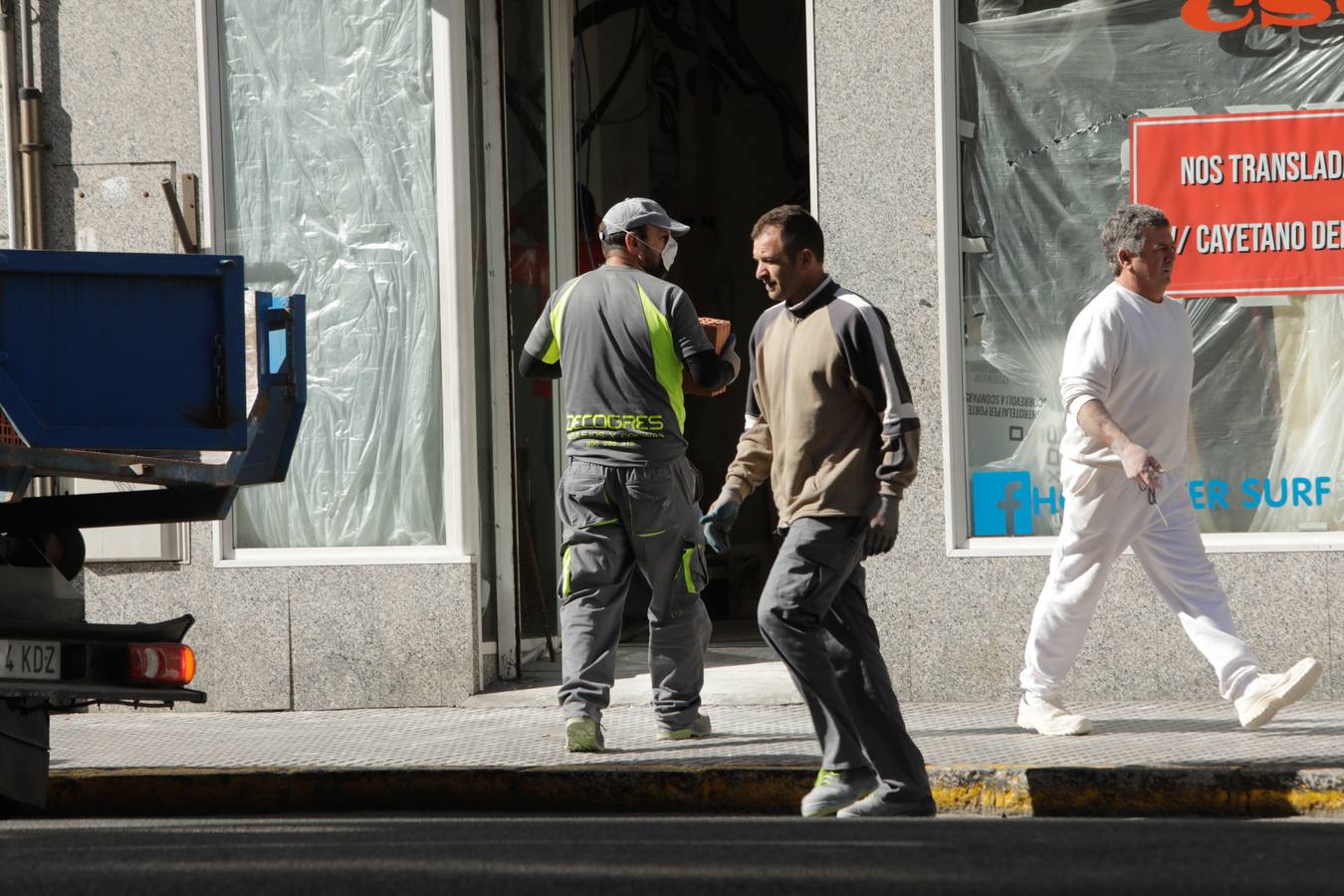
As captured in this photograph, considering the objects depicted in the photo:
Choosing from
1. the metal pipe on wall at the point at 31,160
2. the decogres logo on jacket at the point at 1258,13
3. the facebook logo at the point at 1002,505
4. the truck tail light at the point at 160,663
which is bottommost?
the truck tail light at the point at 160,663

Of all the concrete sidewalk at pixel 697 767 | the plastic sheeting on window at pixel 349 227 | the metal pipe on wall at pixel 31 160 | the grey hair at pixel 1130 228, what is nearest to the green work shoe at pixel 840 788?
the concrete sidewalk at pixel 697 767

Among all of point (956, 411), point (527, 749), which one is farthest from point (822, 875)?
point (956, 411)

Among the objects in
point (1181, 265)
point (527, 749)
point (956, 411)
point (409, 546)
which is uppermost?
point (1181, 265)

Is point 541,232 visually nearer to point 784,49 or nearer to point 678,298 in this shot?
point 678,298

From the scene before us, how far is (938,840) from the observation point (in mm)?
5098

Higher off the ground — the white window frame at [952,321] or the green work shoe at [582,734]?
the white window frame at [952,321]

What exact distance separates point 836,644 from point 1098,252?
320 centimetres

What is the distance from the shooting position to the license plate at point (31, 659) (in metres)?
5.64

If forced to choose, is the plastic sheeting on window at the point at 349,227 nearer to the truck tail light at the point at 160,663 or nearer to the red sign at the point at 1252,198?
the truck tail light at the point at 160,663

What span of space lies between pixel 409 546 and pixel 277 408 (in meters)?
2.36

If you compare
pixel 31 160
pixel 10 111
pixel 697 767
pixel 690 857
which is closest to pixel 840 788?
pixel 697 767

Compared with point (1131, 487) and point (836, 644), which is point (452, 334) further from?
point (836, 644)

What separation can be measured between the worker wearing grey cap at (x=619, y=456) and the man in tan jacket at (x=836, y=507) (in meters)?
1.13

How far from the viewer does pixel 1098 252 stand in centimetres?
818
